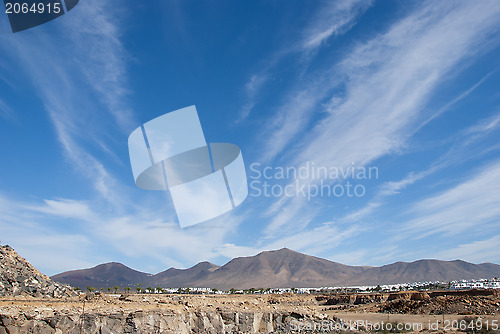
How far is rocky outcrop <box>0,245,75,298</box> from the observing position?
2934 centimetres

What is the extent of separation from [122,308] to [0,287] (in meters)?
13.3

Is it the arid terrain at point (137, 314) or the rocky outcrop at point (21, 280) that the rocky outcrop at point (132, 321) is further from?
the rocky outcrop at point (21, 280)

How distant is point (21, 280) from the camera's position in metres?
30.7

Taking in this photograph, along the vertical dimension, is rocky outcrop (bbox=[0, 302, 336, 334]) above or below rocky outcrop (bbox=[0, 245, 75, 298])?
below

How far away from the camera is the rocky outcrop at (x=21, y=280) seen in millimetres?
29341

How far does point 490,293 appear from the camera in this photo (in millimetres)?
54969

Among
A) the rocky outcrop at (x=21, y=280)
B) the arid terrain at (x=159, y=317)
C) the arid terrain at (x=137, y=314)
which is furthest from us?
the rocky outcrop at (x=21, y=280)

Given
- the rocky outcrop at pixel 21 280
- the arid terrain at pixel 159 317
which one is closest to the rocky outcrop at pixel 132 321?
the arid terrain at pixel 159 317

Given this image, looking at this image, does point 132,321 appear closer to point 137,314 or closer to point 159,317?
point 137,314

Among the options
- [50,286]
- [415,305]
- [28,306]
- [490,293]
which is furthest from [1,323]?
[490,293]

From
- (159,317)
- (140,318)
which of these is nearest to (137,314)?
(140,318)

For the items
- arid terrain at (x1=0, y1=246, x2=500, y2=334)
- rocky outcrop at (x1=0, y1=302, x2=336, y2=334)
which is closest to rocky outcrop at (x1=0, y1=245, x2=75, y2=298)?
arid terrain at (x1=0, y1=246, x2=500, y2=334)

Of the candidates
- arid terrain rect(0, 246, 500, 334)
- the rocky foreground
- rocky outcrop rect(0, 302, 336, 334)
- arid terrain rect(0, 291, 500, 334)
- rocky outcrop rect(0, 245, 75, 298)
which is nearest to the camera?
rocky outcrop rect(0, 302, 336, 334)

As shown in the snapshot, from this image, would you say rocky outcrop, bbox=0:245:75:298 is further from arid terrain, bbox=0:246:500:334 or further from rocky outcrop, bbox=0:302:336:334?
rocky outcrop, bbox=0:302:336:334
